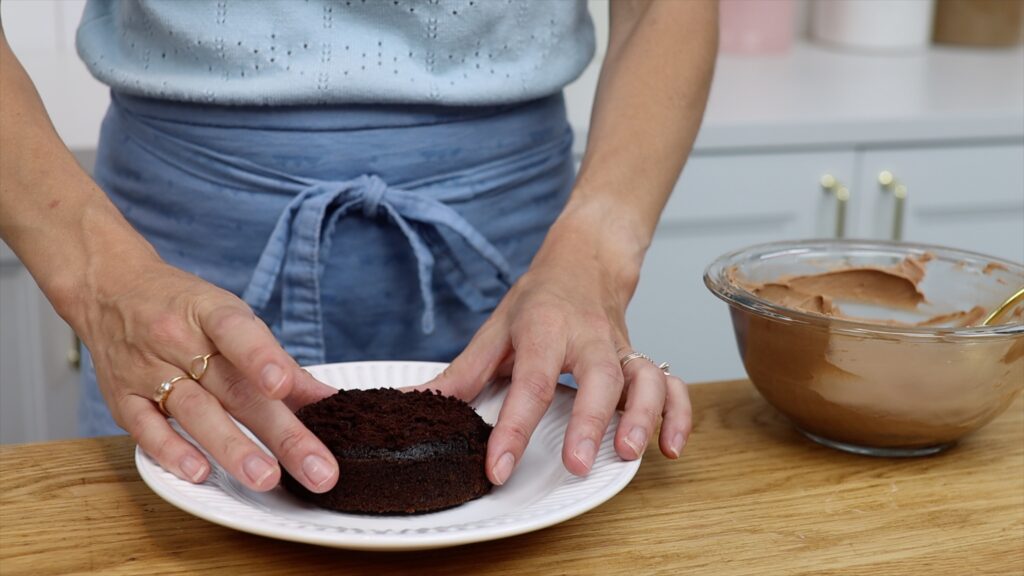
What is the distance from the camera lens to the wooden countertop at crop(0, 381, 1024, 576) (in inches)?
26.0

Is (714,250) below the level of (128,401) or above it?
below

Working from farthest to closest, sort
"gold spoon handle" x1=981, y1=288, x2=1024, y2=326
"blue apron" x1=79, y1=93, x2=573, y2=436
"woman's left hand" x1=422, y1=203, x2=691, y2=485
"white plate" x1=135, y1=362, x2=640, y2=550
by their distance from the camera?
"blue apron" x1=79, y1=93, x2=573, y2=436 → "gold spoon handle" x1=981, y1=288, x2=1024, y2=326 → "woman's left hand" x1=422, y1=203, x2=691, y2=485 → "white plate" x1=135, y1=362, x2=640, y2=550

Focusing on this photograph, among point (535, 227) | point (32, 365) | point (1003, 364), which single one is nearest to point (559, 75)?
point (535, 227)

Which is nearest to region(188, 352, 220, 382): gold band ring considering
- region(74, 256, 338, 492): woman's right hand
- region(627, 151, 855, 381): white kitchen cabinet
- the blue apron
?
region(74, 256, 338, 492): woman's right hand

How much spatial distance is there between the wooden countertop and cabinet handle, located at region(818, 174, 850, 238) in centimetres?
94

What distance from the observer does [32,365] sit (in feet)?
5.20

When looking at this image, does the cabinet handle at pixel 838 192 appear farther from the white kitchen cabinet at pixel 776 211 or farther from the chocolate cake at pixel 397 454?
the chocolate cake at pixel 397 454

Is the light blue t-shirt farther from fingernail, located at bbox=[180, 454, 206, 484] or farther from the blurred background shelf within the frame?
the blurred background shelf

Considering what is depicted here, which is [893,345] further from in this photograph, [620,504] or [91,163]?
[91,163]

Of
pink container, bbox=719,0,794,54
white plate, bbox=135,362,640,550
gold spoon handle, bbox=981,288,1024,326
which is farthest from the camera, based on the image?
pink container, bbox=719,0,794,54

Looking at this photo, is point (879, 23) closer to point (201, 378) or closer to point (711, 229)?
point (711, 229)

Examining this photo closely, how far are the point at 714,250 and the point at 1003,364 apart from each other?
3.21 ft

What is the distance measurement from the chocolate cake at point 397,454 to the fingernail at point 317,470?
2cm

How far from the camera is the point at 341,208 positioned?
0.97 m
